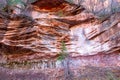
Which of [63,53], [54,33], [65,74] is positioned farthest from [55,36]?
[65,74]

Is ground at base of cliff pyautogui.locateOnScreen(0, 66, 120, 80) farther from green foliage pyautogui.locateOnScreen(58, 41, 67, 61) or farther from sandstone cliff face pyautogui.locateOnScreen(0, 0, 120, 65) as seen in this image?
sandstone cliff face pyautogui.locateOnScreen(0, 0, 120, 65)

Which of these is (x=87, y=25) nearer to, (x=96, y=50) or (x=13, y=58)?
(x=96, y=50)

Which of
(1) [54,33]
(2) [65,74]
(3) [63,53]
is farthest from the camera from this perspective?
(1) [54,33]

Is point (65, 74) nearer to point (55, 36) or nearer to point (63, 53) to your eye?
point (63, 53)

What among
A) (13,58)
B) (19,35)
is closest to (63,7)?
(19,35)

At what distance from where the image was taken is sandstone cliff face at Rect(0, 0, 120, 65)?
492 inches

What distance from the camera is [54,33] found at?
41.3 feet

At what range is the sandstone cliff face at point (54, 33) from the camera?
12484 mm

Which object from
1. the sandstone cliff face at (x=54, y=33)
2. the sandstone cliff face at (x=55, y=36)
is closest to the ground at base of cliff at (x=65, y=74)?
the sandstone cliff face at (x=55, y=36)

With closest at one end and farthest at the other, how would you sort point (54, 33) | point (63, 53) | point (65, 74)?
point (65, 74)
point (63, 53)
point (54, 33)

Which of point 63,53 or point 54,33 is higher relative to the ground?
point 54,33

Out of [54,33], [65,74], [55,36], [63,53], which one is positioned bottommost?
[65,74]

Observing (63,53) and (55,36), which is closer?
(63,53)

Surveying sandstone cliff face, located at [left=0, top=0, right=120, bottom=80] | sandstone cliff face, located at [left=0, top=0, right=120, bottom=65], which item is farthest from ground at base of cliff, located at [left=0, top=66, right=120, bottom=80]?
sandstone cliff face, located at [left=0, top=0, right=120, bottom=65]
